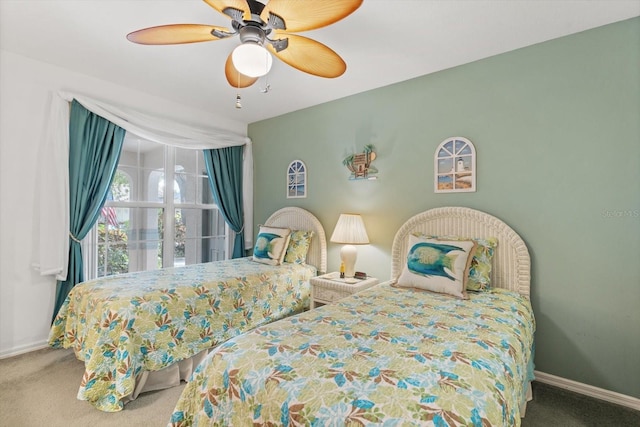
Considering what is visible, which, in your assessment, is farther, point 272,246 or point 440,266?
point 272,246

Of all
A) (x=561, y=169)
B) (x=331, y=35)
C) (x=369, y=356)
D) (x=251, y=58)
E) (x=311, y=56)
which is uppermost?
(x=331, y=35)

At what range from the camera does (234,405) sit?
3.82ft

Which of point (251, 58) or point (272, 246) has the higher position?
point (251, 58)

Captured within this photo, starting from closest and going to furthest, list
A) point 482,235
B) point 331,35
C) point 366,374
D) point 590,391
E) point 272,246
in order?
point 366,374 < point 590,391 < point 331,35 < point 482,235 < point 272,246

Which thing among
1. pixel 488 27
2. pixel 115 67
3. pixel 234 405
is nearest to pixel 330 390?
pixel 234 405

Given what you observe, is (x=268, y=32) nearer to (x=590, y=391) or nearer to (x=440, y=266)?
(x=440, y=266)

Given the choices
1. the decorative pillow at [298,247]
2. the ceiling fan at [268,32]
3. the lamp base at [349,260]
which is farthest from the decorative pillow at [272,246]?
the ceiling fan at [268,32]

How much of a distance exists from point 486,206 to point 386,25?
1.55 meters

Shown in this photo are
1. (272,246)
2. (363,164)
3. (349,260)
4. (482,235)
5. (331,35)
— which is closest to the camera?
(331,35)

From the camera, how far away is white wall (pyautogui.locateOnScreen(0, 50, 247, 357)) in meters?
2.56

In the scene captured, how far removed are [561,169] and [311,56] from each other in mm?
1892

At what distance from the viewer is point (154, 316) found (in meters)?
2.10

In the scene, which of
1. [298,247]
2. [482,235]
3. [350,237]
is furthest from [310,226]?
[482,235]

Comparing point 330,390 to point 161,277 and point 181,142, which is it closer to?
point 161,277
